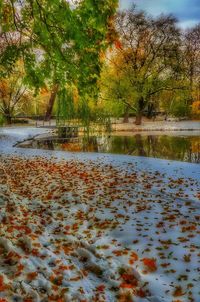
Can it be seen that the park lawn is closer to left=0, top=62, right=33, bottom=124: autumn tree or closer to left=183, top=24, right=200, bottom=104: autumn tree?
left=0, top=62, right=33, bottom=124: autumn tree

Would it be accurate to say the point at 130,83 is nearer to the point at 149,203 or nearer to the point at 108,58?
the point at 108,58

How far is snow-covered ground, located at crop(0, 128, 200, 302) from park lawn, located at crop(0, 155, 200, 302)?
0.05 ft

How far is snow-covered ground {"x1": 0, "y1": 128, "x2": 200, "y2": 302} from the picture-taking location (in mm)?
4492

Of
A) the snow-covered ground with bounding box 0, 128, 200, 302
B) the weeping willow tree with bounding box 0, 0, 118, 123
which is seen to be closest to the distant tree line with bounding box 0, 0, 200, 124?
the weeping willow tree with bounding box 0, 0, 118, 123

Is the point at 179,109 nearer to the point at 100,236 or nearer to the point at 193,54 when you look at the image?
the point at 193,54

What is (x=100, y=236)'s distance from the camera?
20.9 feet

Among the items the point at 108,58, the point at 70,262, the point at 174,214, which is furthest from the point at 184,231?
the point at 108,58

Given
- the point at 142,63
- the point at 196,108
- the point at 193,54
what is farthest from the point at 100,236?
the point at 193,54

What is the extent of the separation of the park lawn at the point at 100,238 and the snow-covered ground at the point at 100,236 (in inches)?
0.6

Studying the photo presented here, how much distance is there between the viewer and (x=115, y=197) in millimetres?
8945

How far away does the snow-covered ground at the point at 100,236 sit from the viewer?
4492 mm

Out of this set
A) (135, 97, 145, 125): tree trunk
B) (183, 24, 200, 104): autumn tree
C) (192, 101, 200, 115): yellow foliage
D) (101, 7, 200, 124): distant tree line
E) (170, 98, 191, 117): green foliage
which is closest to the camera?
(101, 7, 200, 124): distant tree line

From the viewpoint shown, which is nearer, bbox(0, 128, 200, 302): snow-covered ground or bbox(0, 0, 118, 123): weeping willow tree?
bbox(0, 128, 200, 302): snow-covered ground

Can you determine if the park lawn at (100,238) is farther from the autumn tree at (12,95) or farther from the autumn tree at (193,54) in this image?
the autumn tree at (193,54)
